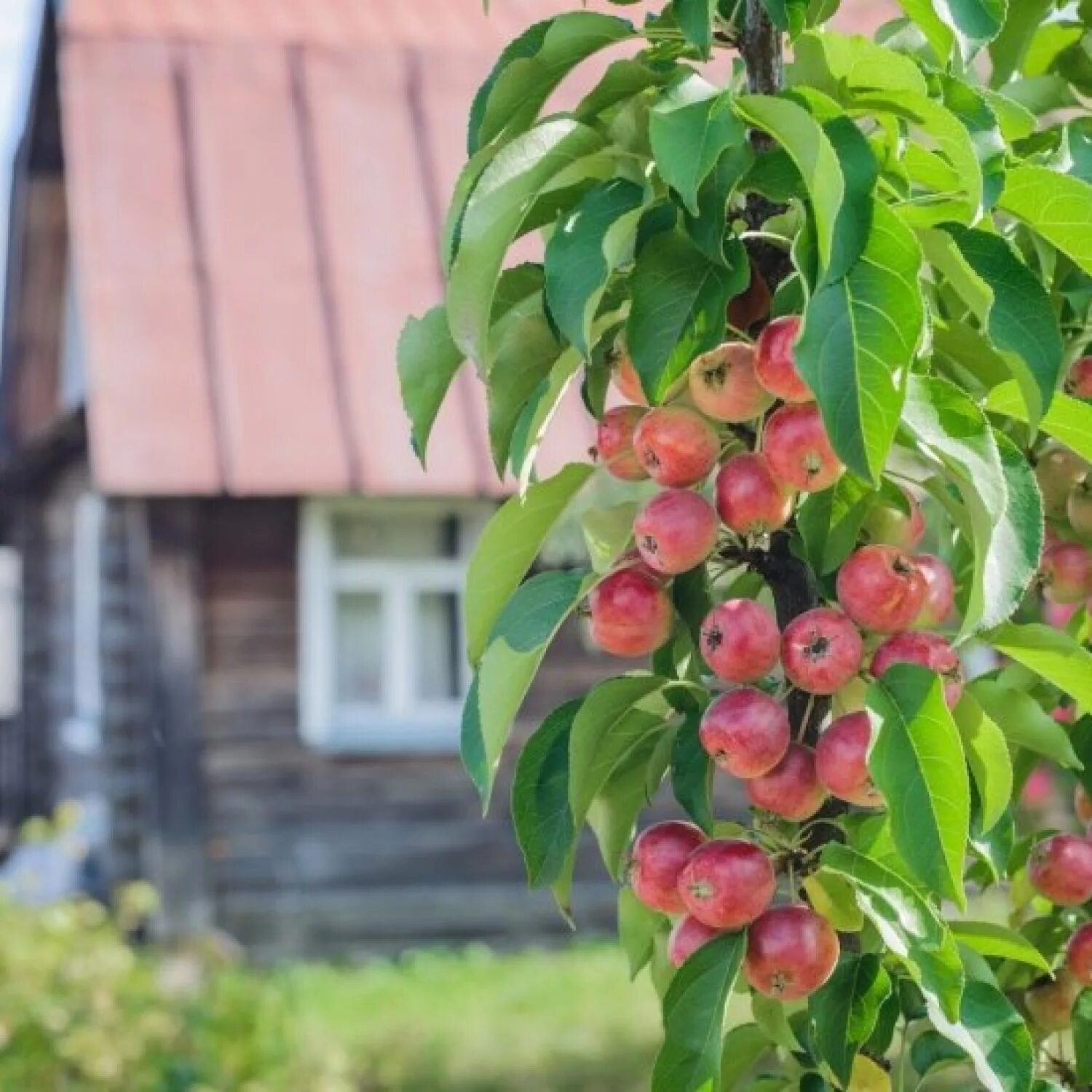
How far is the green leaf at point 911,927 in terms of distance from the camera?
4.55ft

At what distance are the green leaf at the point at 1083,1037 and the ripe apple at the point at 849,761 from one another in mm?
396

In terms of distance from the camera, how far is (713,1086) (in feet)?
4.80

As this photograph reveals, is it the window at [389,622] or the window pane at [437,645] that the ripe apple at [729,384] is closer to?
the window at [389,622]

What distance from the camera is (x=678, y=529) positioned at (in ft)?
4.83

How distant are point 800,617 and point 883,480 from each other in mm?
124

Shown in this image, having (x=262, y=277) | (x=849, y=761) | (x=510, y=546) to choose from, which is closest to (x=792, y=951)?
(x=849, y=761)

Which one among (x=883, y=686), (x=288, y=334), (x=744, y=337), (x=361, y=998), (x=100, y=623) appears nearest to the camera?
(x=883, y=686)

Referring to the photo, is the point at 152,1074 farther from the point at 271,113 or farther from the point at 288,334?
the point at 271,113

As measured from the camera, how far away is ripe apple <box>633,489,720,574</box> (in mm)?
1472

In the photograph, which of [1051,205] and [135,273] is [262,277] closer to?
[135,273]

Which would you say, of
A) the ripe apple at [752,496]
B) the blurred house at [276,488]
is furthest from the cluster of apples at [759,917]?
the blurred house at [276,488]

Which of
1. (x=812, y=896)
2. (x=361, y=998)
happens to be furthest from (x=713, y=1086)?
(x=361, y=998)

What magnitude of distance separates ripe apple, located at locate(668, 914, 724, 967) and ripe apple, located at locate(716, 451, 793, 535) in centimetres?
29

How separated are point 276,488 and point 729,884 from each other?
24.4 ft
